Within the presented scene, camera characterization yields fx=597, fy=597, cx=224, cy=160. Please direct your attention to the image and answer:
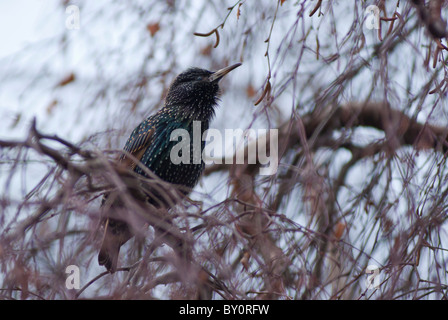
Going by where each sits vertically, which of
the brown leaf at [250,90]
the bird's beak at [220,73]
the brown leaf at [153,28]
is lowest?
the brown leaf at [250,90]

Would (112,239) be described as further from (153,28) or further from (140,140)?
(153,28)

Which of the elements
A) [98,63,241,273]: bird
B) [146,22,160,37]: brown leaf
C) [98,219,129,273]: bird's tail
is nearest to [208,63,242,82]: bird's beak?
[98,63,241,273]: bird

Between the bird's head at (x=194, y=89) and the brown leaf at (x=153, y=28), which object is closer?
the brown leaf at (x=153, y=28)

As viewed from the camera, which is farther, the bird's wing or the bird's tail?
the bird's wing

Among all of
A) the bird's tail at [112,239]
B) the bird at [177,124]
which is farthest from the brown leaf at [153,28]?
the bird's tail at [112,239]

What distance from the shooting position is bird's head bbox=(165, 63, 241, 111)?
5.01 m

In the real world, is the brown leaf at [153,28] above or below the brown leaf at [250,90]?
above

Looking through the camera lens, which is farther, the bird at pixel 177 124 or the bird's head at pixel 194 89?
the bird's head at pixel 194 89

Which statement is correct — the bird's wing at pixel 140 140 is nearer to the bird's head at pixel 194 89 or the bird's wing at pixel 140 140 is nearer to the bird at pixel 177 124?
the bird at pixel 177 124

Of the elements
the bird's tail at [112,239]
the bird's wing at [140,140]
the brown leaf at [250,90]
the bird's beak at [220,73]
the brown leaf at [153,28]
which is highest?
the brown leaf at [153,28]

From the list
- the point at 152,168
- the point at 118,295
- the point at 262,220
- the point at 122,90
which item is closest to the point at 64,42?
the point at 122,90

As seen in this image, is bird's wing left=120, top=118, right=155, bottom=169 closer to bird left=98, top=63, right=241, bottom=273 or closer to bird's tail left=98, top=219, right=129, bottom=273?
bird left=98, top=63, right=241, bottom=273

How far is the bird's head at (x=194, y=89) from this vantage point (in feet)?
16.4

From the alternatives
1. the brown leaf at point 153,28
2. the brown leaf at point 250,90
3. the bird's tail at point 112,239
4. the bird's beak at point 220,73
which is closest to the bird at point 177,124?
the bird's beak at point 220,73
